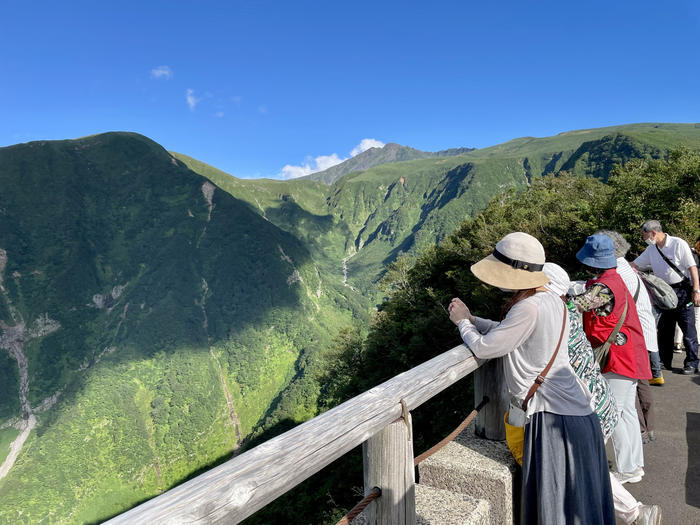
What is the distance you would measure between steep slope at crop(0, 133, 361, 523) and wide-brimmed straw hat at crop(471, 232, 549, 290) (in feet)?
272

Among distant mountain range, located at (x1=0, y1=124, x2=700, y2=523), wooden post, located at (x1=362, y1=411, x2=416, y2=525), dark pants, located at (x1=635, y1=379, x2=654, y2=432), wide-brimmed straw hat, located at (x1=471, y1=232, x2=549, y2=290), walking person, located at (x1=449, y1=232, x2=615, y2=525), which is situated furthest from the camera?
distant mountain range, located at (x1=0, y1=124, x2=700, y2=523)

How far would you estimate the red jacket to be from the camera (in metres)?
3.33

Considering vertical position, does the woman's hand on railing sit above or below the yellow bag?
above

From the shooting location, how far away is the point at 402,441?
2021 mm

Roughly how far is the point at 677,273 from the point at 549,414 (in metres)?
4.80

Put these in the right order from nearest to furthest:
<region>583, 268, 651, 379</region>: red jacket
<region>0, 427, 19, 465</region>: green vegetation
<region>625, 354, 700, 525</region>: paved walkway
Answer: <region>583, 268, 651, 379</region>: red jacket → <region>625, 354, 700, 525</region>: paved walkway → <region>0, 427, 19, 465</region>: green vegetation

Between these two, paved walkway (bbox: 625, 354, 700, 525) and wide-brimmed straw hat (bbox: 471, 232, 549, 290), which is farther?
paved walkway (bbox: 625, 354, 700, 525)

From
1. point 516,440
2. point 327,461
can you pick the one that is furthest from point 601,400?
point 327,461

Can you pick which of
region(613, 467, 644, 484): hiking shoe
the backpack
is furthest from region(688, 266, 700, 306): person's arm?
region(613, 467, 644, 484): hiking shoe

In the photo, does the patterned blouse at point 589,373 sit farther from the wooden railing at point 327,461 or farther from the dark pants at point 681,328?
the dark pants at point 681,328

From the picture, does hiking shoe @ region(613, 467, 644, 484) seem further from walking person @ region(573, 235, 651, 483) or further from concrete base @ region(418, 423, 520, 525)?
concrete base @ region(418, 423, 520, 525)

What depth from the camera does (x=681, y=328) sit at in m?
6.25

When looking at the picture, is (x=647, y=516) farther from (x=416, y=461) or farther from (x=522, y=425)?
(x=416, y=461)

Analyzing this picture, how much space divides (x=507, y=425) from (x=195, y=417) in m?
128
